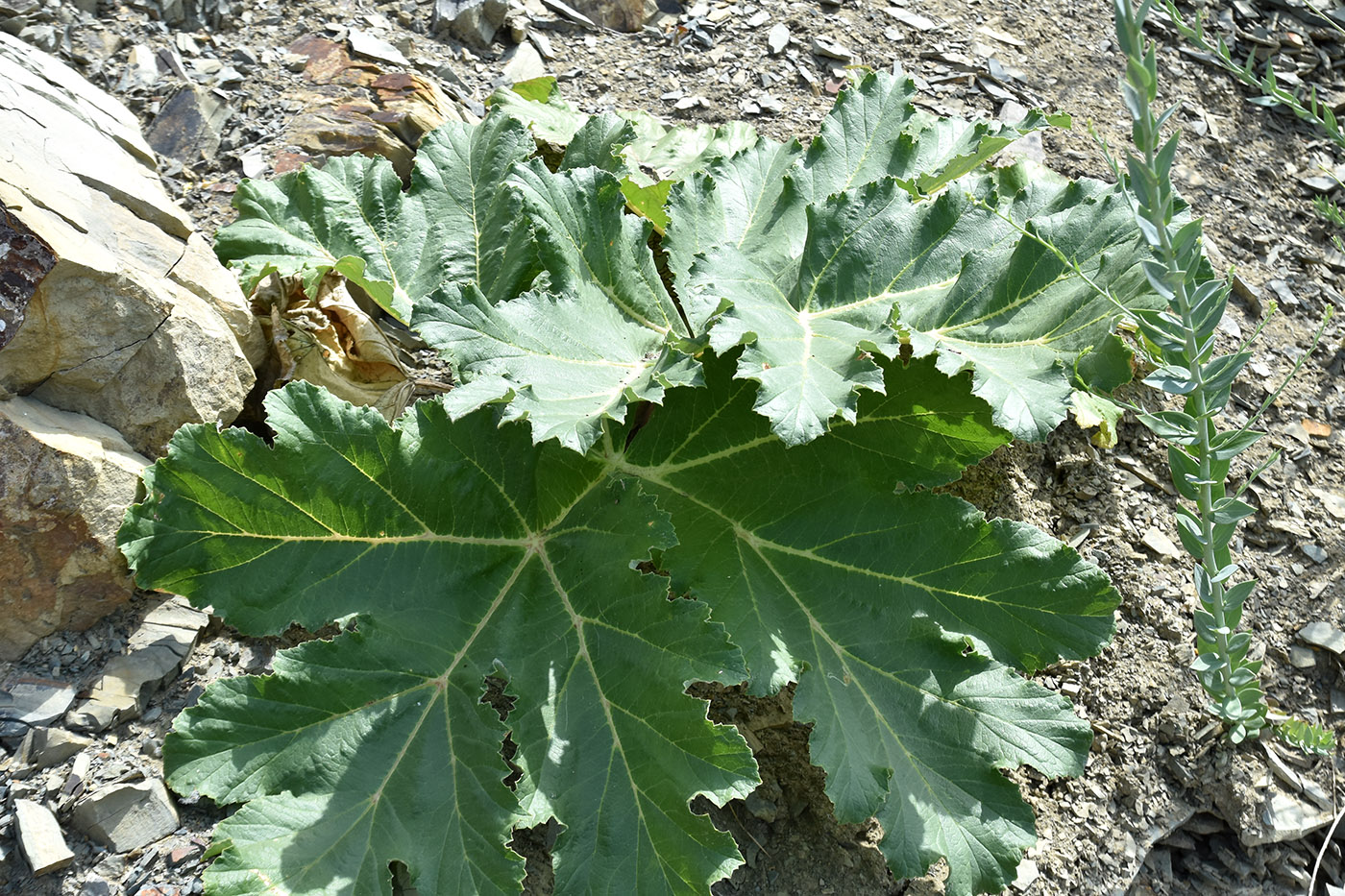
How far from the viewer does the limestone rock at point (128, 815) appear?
2.03m

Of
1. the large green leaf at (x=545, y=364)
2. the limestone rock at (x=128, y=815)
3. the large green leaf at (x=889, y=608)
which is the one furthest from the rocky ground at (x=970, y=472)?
the large green leaf at (x=545, y=364)

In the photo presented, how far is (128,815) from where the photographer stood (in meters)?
2.05

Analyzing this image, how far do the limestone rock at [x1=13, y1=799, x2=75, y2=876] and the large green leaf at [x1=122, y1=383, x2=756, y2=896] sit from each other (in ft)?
0.84

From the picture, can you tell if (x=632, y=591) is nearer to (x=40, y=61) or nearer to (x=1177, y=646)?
(x=1177, y=646)

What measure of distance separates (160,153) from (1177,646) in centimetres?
325

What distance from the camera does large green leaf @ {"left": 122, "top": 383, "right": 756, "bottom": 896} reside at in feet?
6.45

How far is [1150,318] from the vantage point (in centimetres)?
201

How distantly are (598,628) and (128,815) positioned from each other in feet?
3.30

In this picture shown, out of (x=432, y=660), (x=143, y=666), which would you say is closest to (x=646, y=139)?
(x=432, y=660)

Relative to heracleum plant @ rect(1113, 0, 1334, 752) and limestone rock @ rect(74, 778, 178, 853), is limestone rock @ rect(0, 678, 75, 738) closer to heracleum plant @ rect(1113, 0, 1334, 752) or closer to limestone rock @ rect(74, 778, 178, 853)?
limestone rock @ rect(74, 778, 178, 853)

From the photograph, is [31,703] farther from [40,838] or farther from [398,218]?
[398,218]

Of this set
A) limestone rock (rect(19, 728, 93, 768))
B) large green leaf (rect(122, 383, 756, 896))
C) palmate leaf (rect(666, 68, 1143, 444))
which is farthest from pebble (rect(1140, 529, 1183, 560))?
limestone rock (rect(19, 728, 93, 768))

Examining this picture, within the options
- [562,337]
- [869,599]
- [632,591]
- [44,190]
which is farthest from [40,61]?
[869,599]

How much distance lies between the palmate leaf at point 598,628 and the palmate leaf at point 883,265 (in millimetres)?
208
